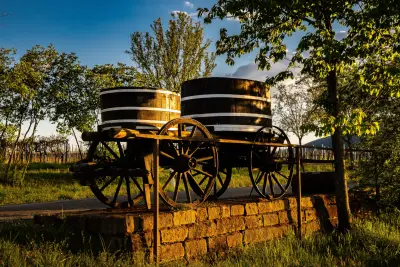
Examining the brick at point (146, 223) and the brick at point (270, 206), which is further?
the brick at point (270, 206)

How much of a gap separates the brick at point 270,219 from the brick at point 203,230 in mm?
1376

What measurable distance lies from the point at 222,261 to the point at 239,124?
8.31 feet

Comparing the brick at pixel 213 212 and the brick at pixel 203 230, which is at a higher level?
the brick at pixel 213 212

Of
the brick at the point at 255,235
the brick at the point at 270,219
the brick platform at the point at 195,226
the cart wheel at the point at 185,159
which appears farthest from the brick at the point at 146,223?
the brick at the point at 270,219

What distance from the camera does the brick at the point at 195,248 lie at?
6019mm

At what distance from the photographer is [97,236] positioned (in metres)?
5.68

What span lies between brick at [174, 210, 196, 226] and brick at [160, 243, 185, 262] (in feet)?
1.03

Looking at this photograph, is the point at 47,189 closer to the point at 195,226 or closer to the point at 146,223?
the point at 195,226

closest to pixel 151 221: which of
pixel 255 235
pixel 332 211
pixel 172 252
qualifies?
pixel 172 252

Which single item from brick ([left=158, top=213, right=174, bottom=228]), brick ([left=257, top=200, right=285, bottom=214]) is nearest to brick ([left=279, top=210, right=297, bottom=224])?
brick ([left=257, top=200, right=285, bottom=214])

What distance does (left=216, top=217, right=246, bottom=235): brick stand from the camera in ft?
21.6

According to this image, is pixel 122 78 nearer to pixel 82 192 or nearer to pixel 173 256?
pixel 82 192

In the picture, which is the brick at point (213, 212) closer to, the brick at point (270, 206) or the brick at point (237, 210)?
the brick at point (237, 210)

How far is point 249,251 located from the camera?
6.57 m
